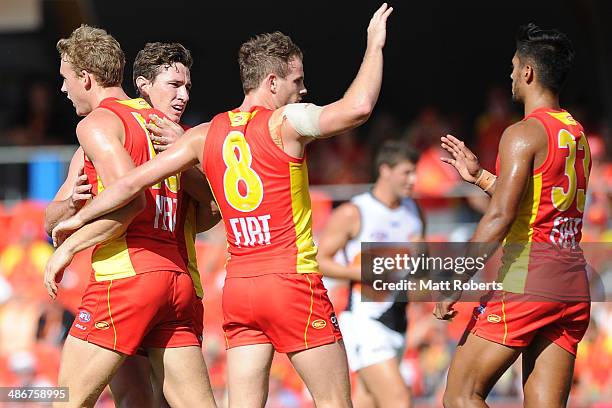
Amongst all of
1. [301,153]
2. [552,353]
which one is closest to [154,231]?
[301,153]

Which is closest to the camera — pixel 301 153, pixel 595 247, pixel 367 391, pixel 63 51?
pixel 301 153

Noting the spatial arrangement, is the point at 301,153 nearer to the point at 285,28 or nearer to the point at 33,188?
the point at 33,188

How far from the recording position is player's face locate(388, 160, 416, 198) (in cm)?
858

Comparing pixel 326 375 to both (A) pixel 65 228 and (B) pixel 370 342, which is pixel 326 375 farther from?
(B) pixel 370 342

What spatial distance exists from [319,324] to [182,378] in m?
0.85

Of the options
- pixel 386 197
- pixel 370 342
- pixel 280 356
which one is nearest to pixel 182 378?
pixel 370 342

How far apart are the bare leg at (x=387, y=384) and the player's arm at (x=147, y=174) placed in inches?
128

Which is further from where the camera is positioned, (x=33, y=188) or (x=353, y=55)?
(x=353, y=55)

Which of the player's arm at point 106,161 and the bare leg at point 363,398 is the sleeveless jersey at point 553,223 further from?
the bare leg at point 363,398

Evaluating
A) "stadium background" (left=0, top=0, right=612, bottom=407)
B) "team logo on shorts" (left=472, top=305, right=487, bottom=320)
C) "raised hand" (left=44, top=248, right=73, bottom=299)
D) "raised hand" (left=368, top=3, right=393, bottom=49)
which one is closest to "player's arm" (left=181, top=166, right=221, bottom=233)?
"raised hand" (left=44, top=248, right=73, bottom=299)

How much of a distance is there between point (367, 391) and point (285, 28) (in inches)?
423

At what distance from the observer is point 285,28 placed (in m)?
18.1

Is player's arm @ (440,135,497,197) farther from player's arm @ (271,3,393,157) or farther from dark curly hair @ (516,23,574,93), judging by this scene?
player's arm @ (271,3,393,157)

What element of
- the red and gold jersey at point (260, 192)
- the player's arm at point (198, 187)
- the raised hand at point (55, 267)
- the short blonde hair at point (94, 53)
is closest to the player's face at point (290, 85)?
the red and gold jersey at point (260, 192)
